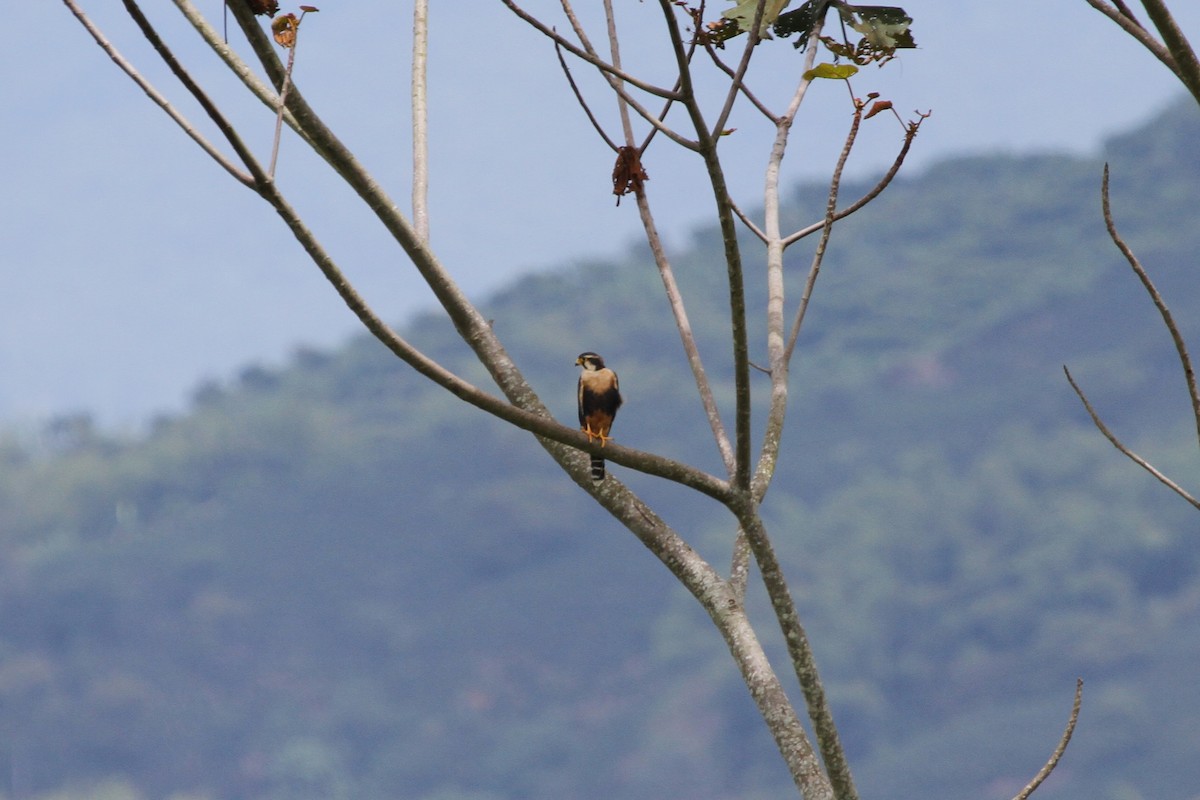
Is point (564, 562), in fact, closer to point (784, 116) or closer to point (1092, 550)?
point (1092, 550)

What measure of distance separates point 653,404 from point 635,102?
324ft

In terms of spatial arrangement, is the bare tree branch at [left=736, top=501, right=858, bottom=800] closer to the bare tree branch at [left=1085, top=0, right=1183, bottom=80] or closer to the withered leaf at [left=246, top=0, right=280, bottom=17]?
the bare tree branch at [left=1085, top=0, right=1183, bottom=80]

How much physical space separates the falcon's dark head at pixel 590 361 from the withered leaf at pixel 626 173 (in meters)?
2.28

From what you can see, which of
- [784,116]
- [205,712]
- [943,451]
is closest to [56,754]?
[205,712]

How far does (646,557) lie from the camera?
91.3 metres

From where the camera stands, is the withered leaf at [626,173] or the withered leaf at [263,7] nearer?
the withered leaf at [263,7]

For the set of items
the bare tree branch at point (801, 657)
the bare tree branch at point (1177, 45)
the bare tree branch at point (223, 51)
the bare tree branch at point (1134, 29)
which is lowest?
the bare tree branch at point (801, 657)

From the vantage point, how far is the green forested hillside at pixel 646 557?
74812 millimetres

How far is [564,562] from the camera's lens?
92.1 metres

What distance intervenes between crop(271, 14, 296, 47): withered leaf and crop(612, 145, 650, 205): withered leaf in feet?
3.59

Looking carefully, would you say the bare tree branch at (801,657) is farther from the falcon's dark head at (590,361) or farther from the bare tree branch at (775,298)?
the falcon's dark head at (590,361)

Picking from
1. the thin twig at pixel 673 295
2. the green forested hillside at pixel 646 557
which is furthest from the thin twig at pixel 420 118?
the green forested hillside at pixel 646 557

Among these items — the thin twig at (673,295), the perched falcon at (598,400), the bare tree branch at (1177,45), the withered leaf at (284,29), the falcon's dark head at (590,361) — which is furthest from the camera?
the falcon's dark head at (590,361)

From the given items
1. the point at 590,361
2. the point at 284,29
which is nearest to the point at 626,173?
the point at 284,29
